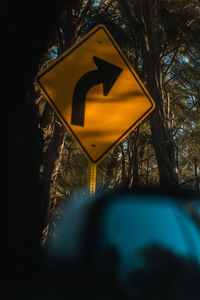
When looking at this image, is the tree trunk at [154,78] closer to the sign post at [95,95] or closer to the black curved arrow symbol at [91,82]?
the sign post at [95,95]

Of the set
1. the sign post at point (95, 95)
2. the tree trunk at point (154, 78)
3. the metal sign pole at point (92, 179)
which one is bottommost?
the metal sign pole at point (92, 179)

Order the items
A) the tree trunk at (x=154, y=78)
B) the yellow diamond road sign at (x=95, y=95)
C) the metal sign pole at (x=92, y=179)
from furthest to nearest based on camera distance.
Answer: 1. the tree trunk at (x=154, y=78)
2. the yellow diamond road sign at (x=95, y=95)
3. the metal sign pole at (x=92, y=179)

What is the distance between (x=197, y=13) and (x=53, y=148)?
408 cm

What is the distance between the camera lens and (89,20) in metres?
8.55

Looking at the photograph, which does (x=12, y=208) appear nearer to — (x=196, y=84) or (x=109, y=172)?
(x=196, y=84)

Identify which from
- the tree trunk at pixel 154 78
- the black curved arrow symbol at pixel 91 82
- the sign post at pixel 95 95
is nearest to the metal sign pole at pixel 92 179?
the sign post at pixel 95 95

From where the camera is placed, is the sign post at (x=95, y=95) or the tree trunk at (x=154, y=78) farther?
the tree trunk at (x=154, y=78)

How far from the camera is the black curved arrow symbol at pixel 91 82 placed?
3078 millimetres

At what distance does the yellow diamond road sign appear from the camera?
3070 millimetres

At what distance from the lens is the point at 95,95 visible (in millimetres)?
3133

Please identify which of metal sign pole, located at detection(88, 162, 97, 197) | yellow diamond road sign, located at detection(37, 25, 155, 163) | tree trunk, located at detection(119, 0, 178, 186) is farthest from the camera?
tree trunk, located at detection(119, 0, 178, 186)

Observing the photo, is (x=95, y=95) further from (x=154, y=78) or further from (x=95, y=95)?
(x=154, y=78)

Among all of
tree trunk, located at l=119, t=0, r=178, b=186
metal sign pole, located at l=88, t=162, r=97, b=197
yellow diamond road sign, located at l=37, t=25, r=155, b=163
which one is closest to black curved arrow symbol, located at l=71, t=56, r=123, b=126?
yellow diamond road sign, located at l=37, t=25, r=155, b=163

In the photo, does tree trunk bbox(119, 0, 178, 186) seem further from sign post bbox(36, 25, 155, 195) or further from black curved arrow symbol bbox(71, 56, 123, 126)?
black curved arrow symbol bbox(71, 56, 123, 126)
